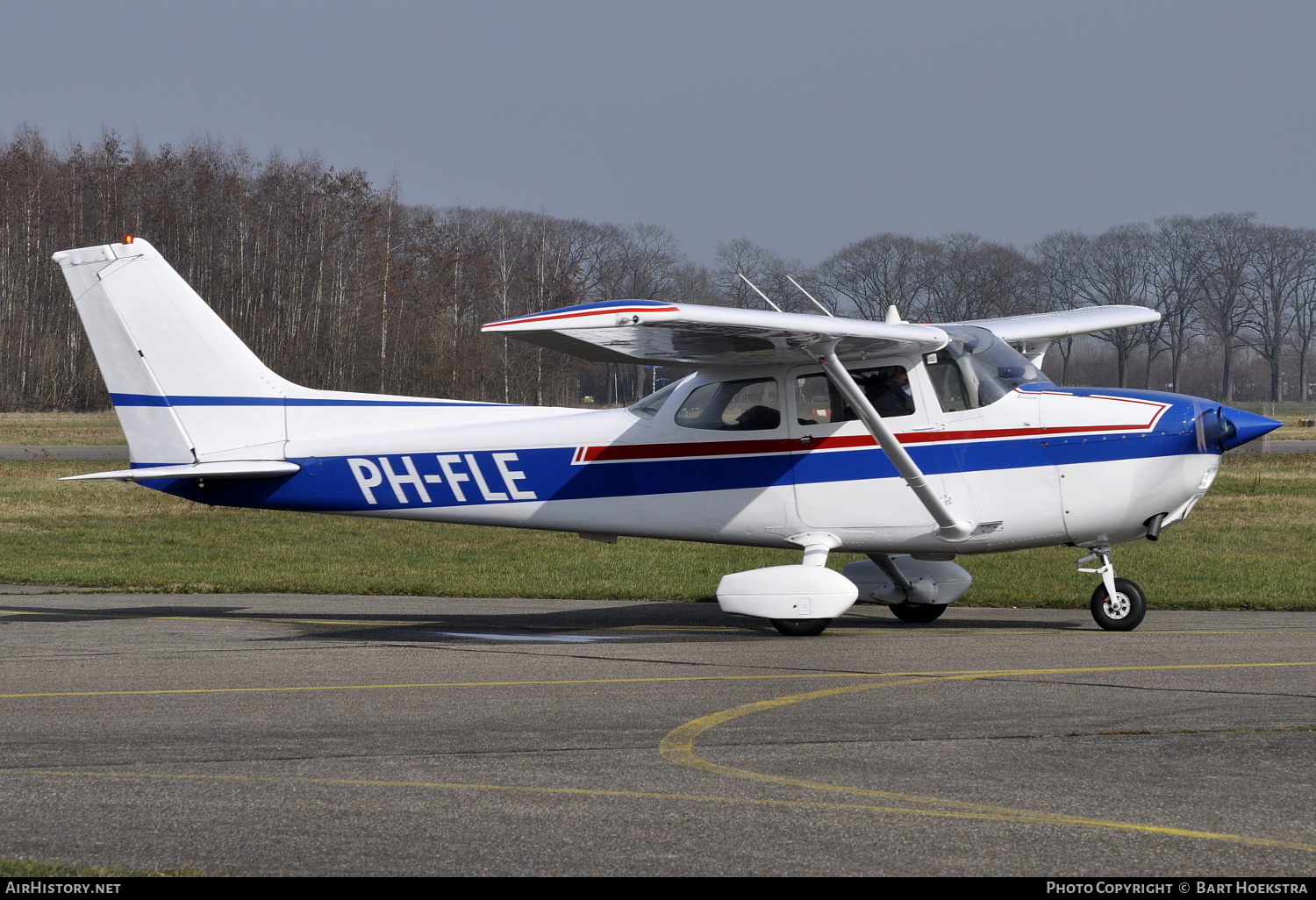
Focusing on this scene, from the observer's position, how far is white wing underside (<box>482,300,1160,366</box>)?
8375 mm

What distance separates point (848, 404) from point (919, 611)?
7.88 feet

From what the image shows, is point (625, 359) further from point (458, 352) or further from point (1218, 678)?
point (458, 352)

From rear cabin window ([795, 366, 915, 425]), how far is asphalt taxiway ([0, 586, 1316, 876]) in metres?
1.79

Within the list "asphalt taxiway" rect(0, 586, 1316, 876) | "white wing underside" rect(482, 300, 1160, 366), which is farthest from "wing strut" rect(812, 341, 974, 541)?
"asphalt taxiway" rect(0, 586, 1316, 876)

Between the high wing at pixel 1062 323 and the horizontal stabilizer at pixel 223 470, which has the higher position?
the high wing at pixel 1062 323

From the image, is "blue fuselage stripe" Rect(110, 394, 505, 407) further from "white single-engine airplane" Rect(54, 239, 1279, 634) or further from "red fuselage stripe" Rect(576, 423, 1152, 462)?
"red fuselage stripe" Rect(576, 423, 1152, 462)

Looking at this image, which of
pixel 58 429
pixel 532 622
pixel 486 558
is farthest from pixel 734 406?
pixel 58 429

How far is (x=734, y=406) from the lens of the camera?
10.7 metres

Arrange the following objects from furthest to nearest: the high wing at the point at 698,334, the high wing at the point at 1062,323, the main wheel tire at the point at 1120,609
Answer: the high wing at the point at 1062,323, the main wheel tire at the point at 1120,609, the high wing at the point at 698,334

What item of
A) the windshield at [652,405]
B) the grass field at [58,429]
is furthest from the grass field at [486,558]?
the grass field at [58,429]

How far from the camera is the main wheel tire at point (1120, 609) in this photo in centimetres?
1020

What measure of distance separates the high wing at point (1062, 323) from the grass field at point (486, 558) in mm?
2596

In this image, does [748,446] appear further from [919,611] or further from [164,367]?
[164,367]

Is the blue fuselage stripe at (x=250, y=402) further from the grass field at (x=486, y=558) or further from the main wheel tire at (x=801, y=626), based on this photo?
the main wheel tire at (x=801, y=626)
